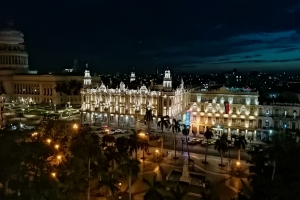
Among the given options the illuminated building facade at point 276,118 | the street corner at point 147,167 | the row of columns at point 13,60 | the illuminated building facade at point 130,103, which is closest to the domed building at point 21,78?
the row of columns at point 13,60

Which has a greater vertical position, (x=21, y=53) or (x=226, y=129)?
(x=21, y=53)

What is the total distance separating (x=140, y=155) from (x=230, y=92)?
34861mm

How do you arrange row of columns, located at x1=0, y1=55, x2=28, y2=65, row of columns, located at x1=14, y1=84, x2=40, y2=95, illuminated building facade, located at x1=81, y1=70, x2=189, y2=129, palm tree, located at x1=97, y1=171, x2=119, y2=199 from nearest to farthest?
palm tree, located at x1=97, y1=171, x2=119, y2=199 < illuminated building facade, located at x1=81, y1=70, x2=189, y2=129 < row of columns, located at x1=14, y1=84, x2=40, y2=95 < row of columns, located at x1=0, y1=55, x2=28, y2=65

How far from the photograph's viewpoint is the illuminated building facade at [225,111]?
80562mm

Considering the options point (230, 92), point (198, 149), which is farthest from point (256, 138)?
point (198, 149)

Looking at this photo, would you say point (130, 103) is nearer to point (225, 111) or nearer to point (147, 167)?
point (225, 111)

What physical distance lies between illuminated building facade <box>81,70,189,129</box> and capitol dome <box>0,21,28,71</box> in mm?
72603

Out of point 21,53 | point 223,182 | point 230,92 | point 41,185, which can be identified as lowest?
point 223,182

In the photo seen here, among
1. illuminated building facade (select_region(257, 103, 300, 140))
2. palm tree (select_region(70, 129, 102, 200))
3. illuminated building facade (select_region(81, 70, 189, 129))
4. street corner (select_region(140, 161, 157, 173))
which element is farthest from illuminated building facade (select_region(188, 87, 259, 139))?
palm tree (select_region(70, 129, 102, 200))

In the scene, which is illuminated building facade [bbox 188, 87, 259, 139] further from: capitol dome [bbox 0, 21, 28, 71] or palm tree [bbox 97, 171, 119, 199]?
capitol dome [bbox 0, 21, 28, 71]

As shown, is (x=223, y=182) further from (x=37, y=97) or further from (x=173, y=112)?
(x=37, y=97)

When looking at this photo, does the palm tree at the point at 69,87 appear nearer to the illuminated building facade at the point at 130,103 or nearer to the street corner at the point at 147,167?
the illuminated building facade at the point at 130,103

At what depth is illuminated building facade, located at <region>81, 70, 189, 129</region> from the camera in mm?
90938

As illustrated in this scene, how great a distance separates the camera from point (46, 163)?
36156 mm
